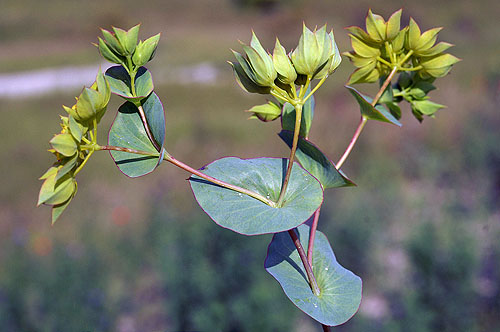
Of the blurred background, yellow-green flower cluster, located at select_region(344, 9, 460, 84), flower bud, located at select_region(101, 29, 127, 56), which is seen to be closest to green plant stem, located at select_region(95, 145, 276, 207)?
flower bud, located at select_region(101, 29, 127, 56)

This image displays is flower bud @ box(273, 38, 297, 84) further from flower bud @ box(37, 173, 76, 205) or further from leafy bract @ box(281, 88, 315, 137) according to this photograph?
flower bud @ box(37, 173, 76, 205)

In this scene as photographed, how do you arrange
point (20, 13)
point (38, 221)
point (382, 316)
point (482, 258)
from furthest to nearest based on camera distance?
point (20, 13) → point (38, 221) → point (482, 258) → point (382, 316)

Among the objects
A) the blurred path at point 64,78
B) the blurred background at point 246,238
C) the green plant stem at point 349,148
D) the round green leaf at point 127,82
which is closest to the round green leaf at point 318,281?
the green plant stem at point 349,148

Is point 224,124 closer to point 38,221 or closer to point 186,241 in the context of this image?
point 38,221

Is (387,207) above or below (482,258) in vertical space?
below

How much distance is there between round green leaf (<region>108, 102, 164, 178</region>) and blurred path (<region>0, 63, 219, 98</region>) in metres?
12.3

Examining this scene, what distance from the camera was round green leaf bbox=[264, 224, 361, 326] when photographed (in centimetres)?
51

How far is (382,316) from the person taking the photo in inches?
113

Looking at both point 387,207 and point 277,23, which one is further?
point 277,23

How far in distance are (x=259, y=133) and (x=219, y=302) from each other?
5.28 meters

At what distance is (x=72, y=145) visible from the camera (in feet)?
1.48

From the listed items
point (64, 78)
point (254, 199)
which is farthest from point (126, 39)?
point (64, 78)

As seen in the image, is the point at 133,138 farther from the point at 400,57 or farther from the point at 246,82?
the point at 400,57


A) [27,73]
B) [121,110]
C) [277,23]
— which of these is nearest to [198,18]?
[277,23]
